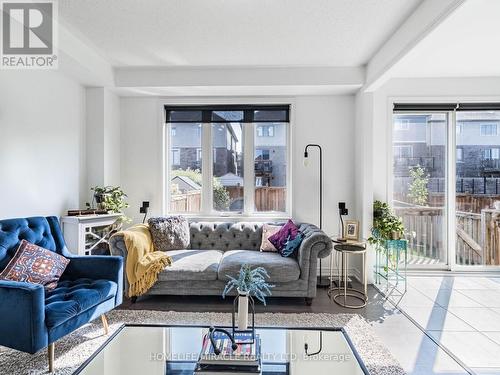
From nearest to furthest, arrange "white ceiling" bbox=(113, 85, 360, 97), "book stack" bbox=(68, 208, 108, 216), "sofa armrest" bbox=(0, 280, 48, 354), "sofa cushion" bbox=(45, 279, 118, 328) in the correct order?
"sofa armrest" bbox=(0, 280, 48, 354) < "sofa cushion" bbox=(45, 279, 118, 328) < "book stack" bbox=(68, 208, 108, 216) < "white ceiling" bbox=(113, 85, 360, 97)

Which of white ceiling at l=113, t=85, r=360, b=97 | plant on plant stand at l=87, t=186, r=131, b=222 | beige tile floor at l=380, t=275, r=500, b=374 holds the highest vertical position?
white ceiling at l=113, t=85, r=360, b=97

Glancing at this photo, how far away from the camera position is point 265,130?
4.34 meters

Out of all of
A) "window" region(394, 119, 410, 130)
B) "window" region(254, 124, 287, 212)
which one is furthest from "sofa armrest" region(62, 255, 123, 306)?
"window" region(394, 119, 410, 130)

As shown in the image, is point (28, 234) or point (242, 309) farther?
point (28, 234)

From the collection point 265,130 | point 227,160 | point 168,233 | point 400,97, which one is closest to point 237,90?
point 265,130

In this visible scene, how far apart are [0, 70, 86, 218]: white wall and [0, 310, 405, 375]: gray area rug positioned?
1.25 meters

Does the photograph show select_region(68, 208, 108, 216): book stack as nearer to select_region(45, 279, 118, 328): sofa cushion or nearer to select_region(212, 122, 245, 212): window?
select_region(45, 279, 118, 328): sofa cushion

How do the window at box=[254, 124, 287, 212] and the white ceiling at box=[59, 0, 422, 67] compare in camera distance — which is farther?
the window at box=[254, 124, 287, 212]

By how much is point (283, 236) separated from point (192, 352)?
200 centimetres

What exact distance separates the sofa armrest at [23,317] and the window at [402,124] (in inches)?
173

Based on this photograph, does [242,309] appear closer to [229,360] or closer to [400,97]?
[229,360]

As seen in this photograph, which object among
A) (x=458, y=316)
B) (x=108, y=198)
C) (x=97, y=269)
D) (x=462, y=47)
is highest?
(x=462, y=47)

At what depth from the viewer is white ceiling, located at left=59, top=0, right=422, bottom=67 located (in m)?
2.46

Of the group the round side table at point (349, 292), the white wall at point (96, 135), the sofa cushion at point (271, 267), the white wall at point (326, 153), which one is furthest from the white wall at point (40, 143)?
the round side table at point (349, 292)
